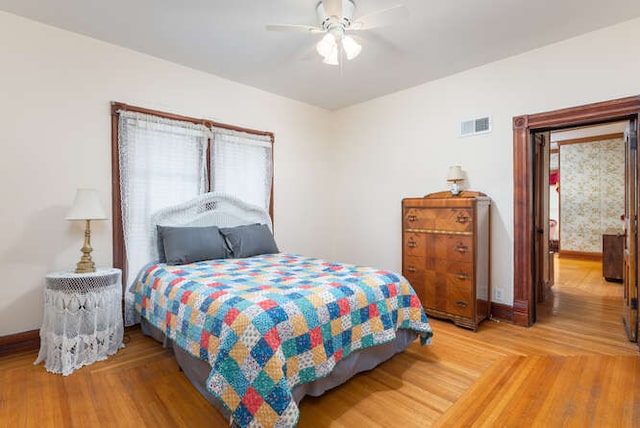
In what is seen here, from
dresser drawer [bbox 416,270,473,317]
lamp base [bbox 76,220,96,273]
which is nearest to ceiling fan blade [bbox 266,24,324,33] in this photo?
lamp base [bbox 76,220,96,273]

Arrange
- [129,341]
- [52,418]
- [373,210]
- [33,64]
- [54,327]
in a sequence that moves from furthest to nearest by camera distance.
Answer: [373,210], [129,341], [33,64], [54,327], [52,418]

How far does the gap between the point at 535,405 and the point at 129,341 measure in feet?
10.1

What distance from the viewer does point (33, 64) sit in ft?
8.83

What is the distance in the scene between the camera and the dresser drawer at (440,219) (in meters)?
3.20

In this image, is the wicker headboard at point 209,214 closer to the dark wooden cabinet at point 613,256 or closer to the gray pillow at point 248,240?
the gray pillow at point 248,240

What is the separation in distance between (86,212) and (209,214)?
1188mm

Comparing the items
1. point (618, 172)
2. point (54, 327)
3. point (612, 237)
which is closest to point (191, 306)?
point (54, 327)

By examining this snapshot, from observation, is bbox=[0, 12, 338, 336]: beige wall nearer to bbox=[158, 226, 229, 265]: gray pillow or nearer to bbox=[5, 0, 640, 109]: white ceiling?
bbox=[5, 0, 640, 109]: white ceiling

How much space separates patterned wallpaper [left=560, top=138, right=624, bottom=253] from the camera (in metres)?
6.39

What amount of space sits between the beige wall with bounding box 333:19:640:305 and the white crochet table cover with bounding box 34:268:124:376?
3154 mm

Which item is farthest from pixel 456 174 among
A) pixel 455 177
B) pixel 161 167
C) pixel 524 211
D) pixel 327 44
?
pixel 161 167

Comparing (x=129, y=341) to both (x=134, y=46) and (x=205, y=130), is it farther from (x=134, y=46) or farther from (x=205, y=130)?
(x=134, y=46)

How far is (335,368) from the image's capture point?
6.67 ft

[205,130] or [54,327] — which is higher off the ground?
[205,130]
